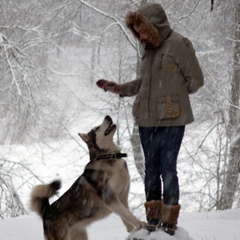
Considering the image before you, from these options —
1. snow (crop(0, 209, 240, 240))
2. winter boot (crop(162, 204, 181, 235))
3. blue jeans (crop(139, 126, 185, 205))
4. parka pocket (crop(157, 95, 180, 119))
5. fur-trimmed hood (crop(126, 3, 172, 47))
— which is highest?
fur-trimmed hood (crop(126, 3, 172, 47))

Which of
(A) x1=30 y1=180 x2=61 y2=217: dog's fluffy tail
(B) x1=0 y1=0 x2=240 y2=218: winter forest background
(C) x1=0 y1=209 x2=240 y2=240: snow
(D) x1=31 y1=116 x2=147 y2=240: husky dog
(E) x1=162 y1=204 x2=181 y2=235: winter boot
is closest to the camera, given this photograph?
(E) x1=162 y1=204 x2=181 y2=235: winter boot

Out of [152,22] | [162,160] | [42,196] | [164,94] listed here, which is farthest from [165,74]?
[42,196]

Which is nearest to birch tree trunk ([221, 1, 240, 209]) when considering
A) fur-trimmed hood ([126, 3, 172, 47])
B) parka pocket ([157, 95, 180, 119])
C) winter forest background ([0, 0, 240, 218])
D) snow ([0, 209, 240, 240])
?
winter forest background ([0, 0, 240, 218])

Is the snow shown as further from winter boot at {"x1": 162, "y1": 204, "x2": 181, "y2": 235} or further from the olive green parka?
the olive green parka

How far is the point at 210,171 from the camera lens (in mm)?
12711

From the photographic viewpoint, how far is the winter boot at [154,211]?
385 cm

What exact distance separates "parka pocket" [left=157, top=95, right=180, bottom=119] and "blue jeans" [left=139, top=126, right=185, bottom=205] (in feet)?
0.36

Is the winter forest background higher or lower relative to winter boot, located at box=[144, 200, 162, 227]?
higher

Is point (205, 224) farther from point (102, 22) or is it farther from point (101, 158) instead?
point (102, 22)

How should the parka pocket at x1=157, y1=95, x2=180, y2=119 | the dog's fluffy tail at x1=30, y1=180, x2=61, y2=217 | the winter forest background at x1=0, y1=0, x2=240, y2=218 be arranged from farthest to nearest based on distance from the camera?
the winter forest background at x1=0, y1=0, x2=240, y2=218, the dog's fluffy tail at x1=30, y1=180, x2=61, y2=217, the parka pocket at x1=157, y1=95, x2=180, y2=119

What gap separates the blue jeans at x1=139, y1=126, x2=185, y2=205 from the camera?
3.64 metres

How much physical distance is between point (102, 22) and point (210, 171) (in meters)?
5.87

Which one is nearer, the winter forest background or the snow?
the snow

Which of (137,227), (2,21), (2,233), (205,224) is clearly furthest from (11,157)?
(137,227)
